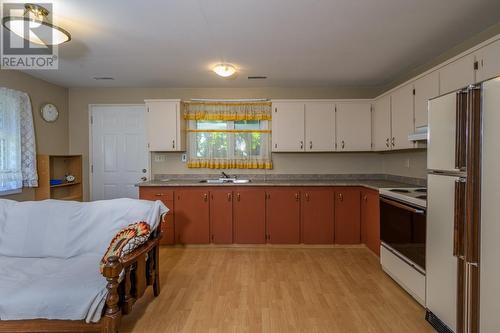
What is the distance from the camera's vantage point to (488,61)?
6.69ft

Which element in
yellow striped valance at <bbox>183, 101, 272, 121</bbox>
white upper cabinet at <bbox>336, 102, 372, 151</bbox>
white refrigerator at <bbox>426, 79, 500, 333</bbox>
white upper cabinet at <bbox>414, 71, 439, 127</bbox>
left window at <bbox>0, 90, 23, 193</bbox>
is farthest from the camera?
yellow striped valance at <bbox>183, 101, 272, 121</bbox>

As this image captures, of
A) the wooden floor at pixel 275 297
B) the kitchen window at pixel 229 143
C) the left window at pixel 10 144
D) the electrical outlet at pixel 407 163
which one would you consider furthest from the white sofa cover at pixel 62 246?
the electrical outlet at pixel 407 163

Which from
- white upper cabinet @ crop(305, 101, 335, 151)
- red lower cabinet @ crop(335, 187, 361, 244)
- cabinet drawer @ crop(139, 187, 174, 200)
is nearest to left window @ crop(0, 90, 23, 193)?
cabinet drawer @ crop(139, 187, 174, 200)

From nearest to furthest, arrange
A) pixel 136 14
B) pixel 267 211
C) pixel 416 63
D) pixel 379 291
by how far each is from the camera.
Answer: pixel 136 14 < pixel 379 291 < pixel 416 63 < pixel 267 211

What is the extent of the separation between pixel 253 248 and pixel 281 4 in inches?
117

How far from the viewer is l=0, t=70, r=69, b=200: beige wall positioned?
3.48 meters

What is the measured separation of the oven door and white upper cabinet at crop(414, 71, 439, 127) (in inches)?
37.4

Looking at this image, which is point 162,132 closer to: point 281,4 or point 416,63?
point 281,4

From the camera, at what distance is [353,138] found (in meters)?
4.10

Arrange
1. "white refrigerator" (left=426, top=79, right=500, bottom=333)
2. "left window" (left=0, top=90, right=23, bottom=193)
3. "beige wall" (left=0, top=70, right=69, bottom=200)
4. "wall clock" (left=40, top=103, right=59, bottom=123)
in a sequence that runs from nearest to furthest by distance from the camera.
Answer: "white refrigerator" (left=426, top=79, right=500, bottom=333) < "left window" (left=0, top=90, right=23, bottom=193) < "beige wall" (left=0, top=70, right=69, bottom=200) < "wall clock" (left=40, top=103, right=59, bottom=123)

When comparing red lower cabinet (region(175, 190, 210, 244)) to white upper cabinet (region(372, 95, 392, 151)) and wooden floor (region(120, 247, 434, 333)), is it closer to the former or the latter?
wooden floor (region(120, 247, 434, 333))

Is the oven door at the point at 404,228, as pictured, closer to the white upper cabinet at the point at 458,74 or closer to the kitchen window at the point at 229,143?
the white upper cabinet at the point at 458,74

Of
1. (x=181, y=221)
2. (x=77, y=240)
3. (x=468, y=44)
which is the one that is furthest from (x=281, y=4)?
(x=181, y=221)

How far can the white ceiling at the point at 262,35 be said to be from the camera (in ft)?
6.93
